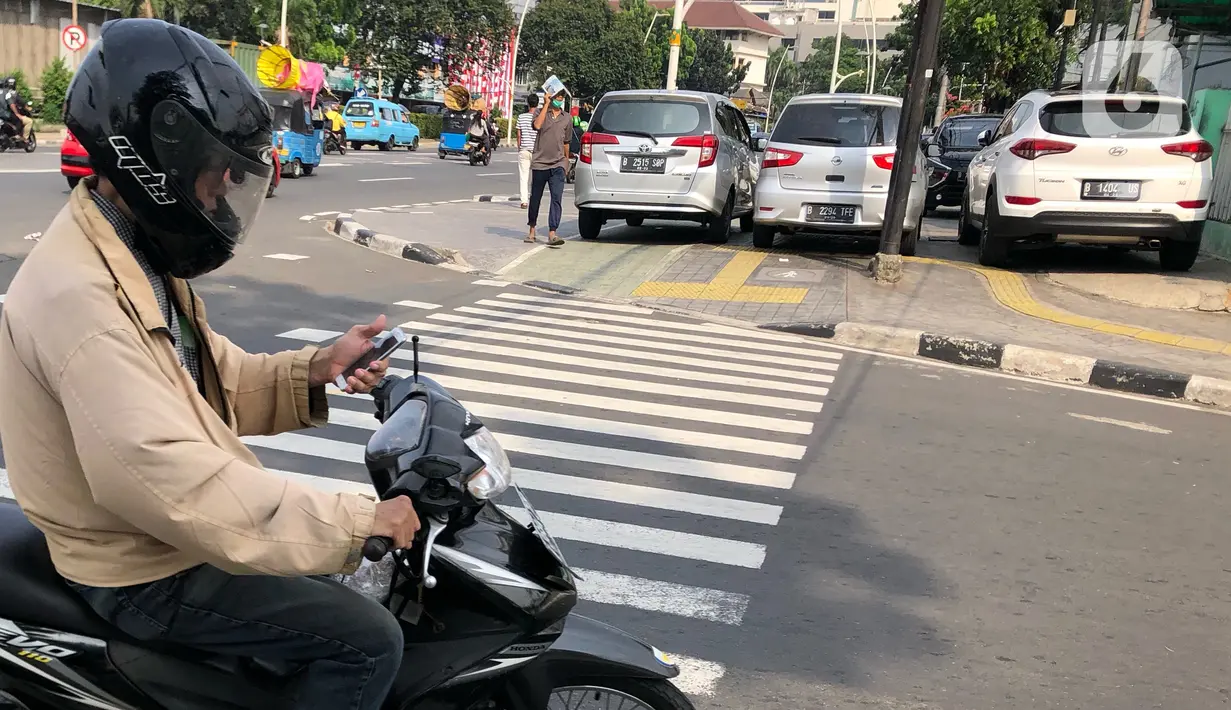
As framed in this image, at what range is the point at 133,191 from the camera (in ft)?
6.32

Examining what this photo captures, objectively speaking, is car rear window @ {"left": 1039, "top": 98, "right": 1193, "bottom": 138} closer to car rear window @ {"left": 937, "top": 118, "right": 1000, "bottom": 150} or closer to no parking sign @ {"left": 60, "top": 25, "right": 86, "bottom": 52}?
car rear window @ {"left": 937, "top": 118, "right": 1000, "bottom": 150}

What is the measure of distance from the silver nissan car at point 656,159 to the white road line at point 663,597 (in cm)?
926

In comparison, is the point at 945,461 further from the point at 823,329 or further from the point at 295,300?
the point at 295,300

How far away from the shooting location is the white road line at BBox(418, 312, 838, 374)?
26.7 ft

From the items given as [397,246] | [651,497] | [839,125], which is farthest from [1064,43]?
[651,497]

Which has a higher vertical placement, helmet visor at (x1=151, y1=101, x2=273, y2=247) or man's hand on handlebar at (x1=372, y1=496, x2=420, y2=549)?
helmet visor at (x1=151, y1=101, x2=273, y2=247)

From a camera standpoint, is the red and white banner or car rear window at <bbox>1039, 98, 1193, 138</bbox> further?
the red and white banner

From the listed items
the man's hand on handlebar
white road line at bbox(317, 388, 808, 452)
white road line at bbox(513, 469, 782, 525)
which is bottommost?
white road line at bbox(317, 388, 808, 452)

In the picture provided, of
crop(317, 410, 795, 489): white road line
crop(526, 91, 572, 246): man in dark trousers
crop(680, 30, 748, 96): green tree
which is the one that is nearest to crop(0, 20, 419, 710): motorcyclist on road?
crop(317, 410, 795, 489): white road line

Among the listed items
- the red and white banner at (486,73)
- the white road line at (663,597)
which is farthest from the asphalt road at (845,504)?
the red and white banner at (486,73)

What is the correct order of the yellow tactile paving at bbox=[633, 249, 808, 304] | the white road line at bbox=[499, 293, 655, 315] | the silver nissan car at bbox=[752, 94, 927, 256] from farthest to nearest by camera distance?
the silver nissan car at bbox=[752, 94, 927, 256] → the yellow tactile paving at bbox=[633, 249, 808, 304] → the white road line at bbox=[499, 293, 655, 315]

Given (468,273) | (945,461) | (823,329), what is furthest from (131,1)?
(945,461)

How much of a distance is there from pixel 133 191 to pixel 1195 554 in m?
4.49

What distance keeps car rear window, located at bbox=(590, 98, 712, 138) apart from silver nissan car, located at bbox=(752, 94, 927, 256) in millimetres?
1082
